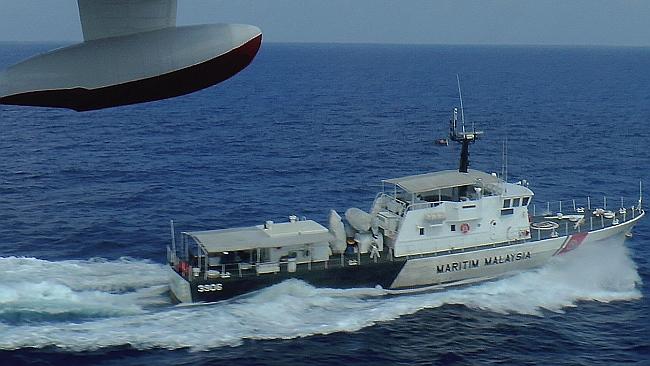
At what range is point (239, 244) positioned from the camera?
144ft

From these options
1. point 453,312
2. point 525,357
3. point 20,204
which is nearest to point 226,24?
point 525,357

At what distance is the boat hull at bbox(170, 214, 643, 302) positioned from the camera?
1689 inches

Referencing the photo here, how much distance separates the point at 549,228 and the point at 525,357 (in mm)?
14909

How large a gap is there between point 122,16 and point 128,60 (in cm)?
127

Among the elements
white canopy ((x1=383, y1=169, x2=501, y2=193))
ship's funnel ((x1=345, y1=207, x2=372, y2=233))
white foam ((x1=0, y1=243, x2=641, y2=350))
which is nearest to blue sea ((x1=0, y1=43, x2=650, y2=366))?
white foam ((x1=0, y1=243, x2=641, y2=350))

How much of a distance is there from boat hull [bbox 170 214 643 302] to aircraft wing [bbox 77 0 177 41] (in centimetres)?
2420

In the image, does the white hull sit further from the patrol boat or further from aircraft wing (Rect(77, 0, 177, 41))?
aircraft wing (Rect(77, 0, 177, 41))

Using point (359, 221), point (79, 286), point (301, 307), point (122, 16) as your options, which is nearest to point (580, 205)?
point (359, 221)

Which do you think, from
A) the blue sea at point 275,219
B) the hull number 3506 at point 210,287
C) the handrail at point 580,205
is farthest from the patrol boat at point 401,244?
the handrail at point 580,205

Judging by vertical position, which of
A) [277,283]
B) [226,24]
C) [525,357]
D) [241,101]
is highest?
[241,101]

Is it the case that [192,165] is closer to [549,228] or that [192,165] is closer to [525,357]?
[549,228]

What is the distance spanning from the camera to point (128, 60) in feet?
64.3

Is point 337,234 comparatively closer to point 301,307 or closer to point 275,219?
point 301,307

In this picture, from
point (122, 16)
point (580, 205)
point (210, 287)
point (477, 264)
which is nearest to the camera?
point (122, 16)
